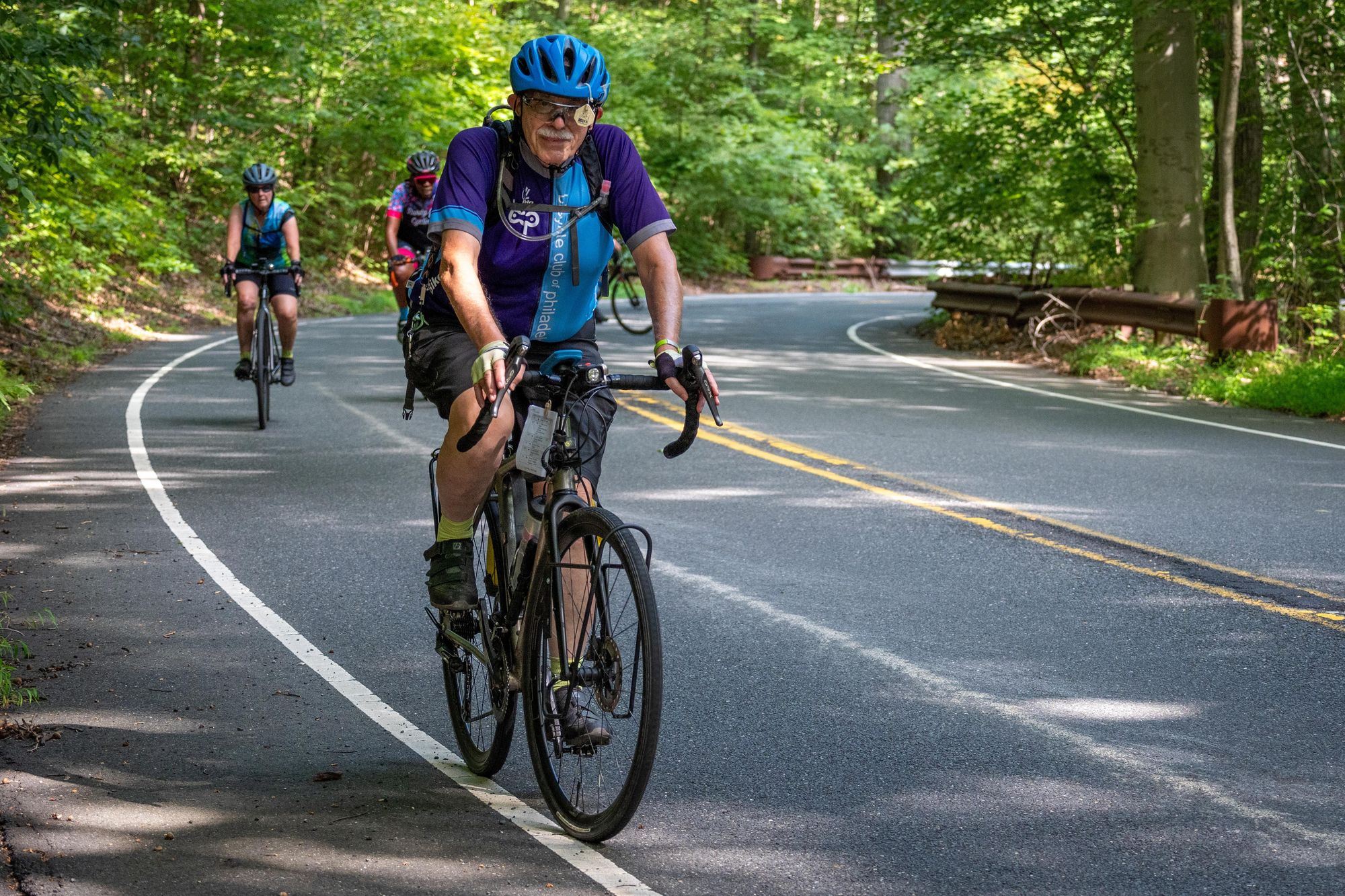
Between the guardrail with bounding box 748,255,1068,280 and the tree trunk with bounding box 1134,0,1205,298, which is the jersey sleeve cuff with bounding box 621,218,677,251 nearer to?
the tree trunk with bounding box 1134,0,1205,298

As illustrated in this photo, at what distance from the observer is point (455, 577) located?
186 inches

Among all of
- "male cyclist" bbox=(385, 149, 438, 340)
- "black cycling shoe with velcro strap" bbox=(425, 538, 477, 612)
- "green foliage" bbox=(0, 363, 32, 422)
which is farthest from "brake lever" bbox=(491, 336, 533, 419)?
"green foliage" bbox=(0, 363, 32, 422)

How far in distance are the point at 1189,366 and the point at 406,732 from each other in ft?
44.5

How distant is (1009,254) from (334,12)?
16.3m

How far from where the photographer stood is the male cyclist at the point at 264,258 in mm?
12656

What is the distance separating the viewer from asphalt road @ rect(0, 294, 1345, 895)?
4066 millimetres

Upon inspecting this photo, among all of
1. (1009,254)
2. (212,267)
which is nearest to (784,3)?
(212,267)

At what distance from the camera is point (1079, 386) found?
16.5 m

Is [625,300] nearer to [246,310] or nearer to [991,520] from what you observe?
[246,310]

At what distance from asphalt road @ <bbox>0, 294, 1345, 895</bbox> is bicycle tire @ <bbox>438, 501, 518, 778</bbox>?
11 cm

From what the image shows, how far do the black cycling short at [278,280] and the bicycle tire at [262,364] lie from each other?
0.32 metres

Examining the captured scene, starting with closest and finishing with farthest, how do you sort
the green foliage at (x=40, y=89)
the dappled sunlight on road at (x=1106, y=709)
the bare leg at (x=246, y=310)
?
the dappled sunlight on road at (x=1106, y=709) < the green foliage at (x=40, y=89) < the bare leg at (x=246, y=310)

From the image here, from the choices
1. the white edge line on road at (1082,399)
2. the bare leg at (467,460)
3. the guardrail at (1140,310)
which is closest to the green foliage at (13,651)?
the bare leg at (467,460)

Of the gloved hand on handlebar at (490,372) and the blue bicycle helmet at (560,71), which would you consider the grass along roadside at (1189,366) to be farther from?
the gloved hand on handlebar at (490,372)
